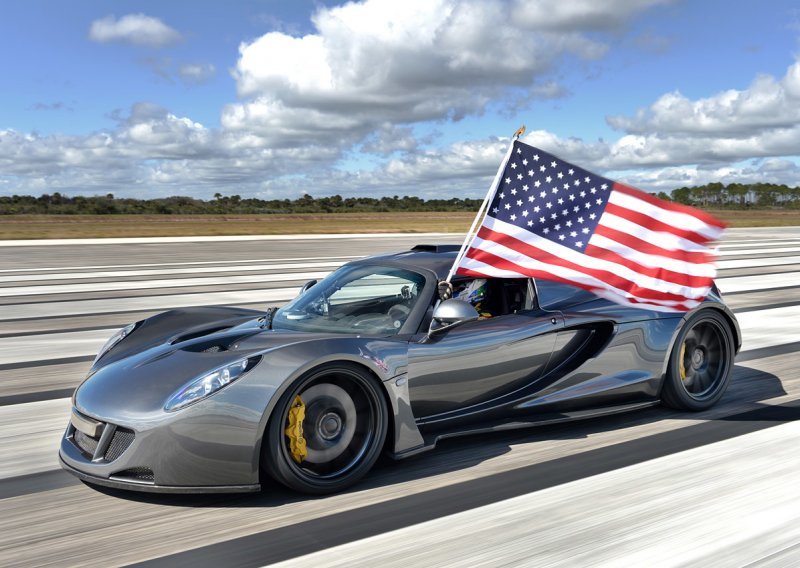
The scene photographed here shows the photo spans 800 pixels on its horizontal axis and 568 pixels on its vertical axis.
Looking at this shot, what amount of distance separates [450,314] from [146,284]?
12.2 metres

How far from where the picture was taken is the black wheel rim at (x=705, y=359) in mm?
5555

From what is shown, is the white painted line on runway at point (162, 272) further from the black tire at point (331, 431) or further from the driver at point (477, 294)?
the black tire at point (331, 431)

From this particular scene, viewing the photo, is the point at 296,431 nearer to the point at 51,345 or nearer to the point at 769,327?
the point at 51,345

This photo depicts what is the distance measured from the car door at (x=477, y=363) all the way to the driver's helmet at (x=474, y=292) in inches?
11.0

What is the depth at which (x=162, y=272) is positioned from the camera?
1814 cm

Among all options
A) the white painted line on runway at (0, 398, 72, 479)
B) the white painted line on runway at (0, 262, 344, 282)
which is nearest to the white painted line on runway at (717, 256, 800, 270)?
the white painted line on runway at (0, 262, 344, 282)

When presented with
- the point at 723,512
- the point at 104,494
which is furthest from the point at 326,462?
the point at 723,512

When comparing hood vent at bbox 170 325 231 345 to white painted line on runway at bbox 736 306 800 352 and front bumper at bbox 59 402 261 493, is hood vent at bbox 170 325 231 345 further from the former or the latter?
white painted line on runway at bbox 736 306 800 352

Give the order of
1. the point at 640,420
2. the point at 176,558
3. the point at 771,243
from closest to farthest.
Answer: the point at 176,558 < the point at 640,420 < the point at 771,243

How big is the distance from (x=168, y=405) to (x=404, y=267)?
71.5 inches

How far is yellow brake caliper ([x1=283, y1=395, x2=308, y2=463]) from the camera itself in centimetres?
383

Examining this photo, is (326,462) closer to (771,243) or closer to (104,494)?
(104,494)

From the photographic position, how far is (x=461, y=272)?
486 cm

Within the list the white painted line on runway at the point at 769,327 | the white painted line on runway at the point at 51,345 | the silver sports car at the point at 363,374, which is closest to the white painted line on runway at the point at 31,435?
the silver sports car at the point at 363,374
